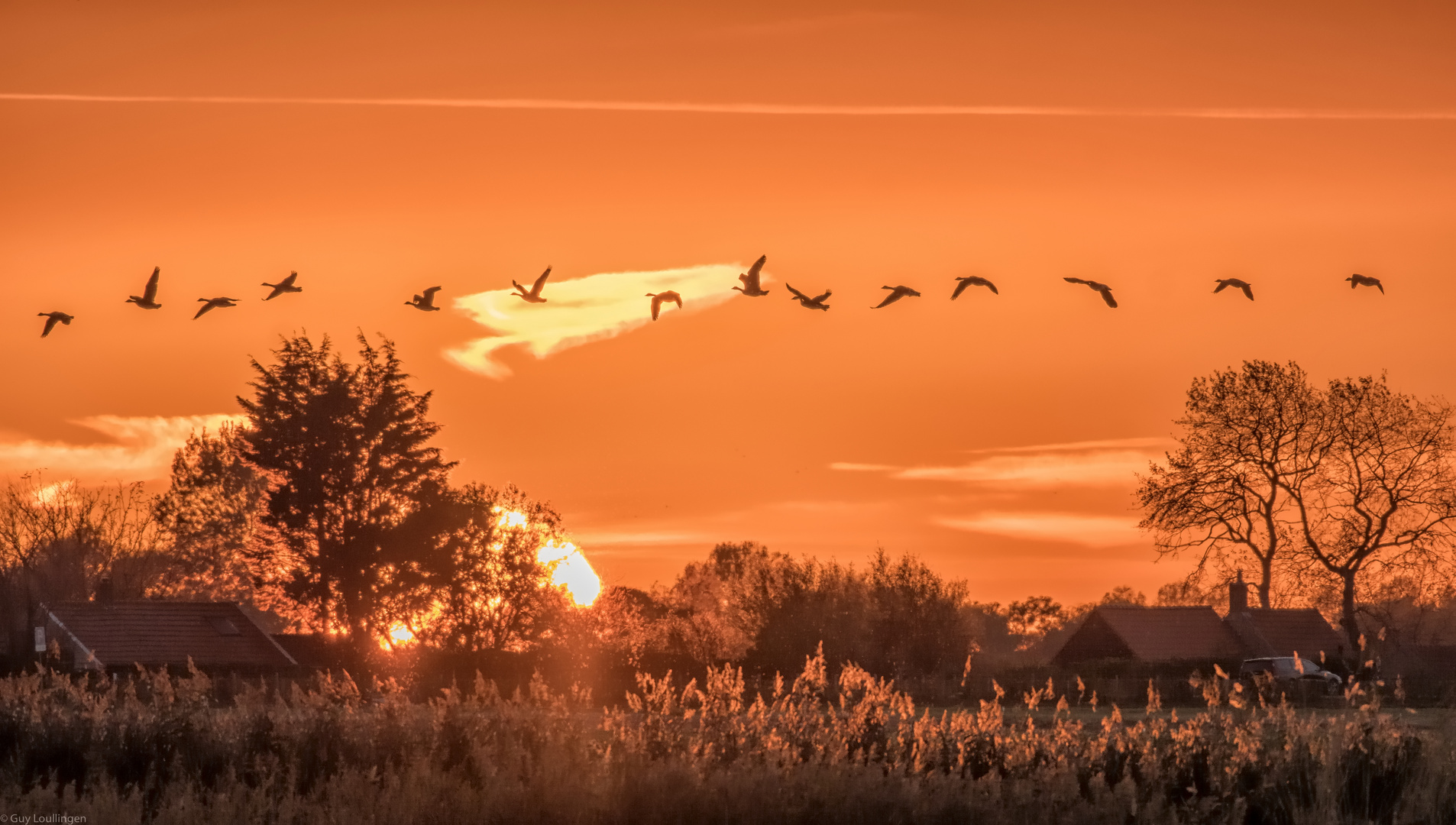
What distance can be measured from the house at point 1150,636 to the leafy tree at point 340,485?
25.8 metres

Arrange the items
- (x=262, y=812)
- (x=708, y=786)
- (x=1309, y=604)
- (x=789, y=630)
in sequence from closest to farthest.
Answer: (x=262, y=812) → (x=708, y=786) → (x=789, y=630) → (x=1309, y=604)

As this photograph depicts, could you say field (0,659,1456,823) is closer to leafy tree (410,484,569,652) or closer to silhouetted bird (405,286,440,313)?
silhouetted bird (405,286,440,313)

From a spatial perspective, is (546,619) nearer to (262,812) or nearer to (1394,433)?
(1394,433)

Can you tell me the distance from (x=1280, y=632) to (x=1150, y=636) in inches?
219

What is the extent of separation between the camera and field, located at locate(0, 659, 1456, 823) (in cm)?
1892

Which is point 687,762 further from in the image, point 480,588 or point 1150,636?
point 1150,636

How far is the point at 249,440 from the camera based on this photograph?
192 feet

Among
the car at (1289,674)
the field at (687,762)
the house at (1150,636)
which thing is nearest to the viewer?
the field at (687,762)

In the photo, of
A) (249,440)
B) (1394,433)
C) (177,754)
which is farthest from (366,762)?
(1394,433)

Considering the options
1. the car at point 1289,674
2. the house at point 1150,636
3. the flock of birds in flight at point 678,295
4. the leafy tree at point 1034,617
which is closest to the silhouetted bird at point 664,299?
the flock of birds in flight at point 678,295

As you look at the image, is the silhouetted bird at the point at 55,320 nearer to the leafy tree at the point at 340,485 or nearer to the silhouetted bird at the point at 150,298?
the silhouetted bird at the point at 150,298

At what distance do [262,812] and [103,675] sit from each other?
10.3m

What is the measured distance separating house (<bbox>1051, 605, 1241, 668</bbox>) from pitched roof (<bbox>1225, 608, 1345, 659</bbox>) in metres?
0.60

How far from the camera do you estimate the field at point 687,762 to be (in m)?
18.9
